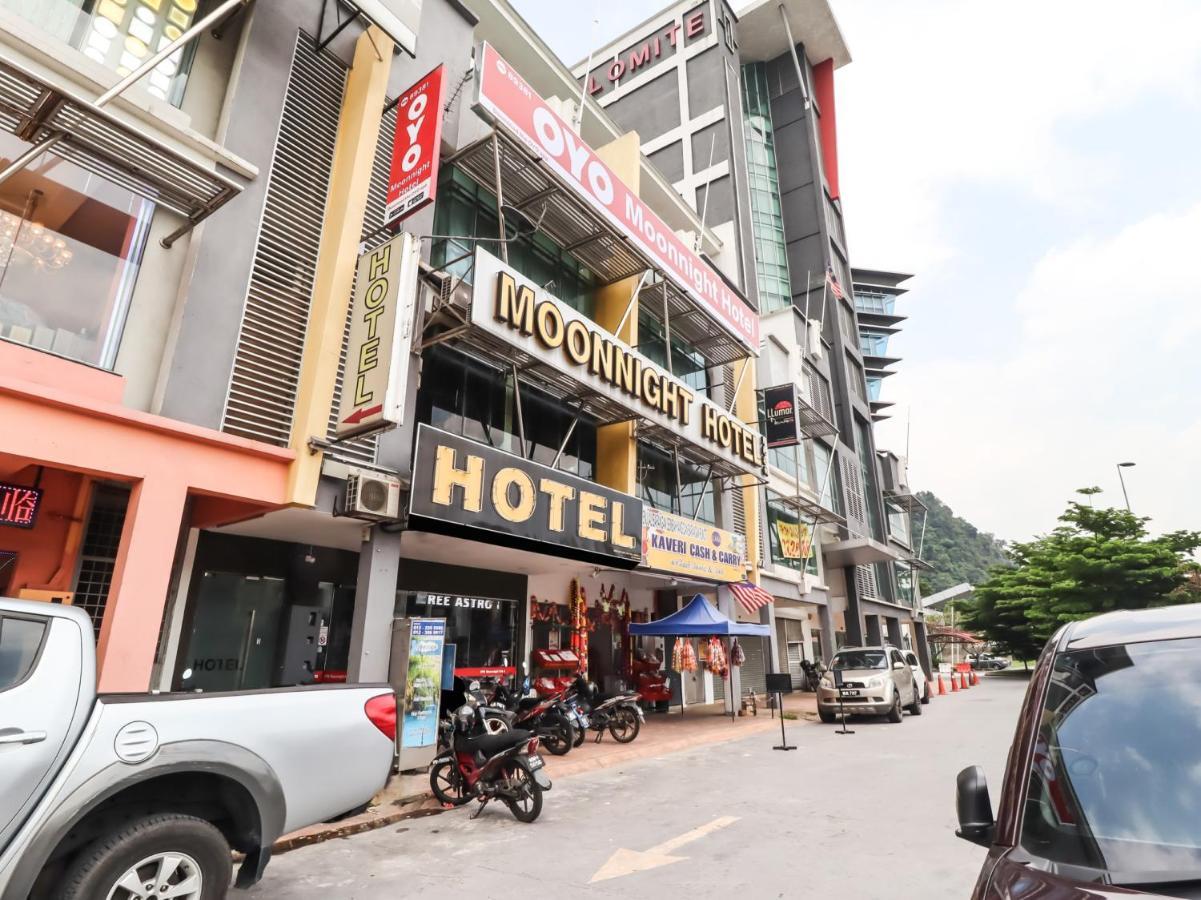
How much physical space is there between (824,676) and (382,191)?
52.4 feet

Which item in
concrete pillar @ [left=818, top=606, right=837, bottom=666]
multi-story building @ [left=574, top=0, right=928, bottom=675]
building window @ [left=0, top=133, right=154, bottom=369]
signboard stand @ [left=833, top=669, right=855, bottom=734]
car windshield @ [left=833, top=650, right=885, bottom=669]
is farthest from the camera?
multi-story building @ [left=574, top=0, right=928, bottom=675]

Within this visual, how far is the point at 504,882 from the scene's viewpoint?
199 inches

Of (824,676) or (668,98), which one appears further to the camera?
(668,98)

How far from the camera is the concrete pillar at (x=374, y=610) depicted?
357 inches

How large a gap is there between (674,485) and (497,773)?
1257cm

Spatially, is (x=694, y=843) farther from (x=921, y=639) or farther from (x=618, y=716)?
(x=921, y=639)

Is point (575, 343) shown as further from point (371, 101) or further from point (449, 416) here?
point (371, 101)

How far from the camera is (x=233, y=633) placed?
399 inches

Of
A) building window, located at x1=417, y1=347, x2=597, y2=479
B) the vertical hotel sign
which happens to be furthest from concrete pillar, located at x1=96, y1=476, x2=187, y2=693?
building window, located at x1=417, y1=347, x2=597, y2=479

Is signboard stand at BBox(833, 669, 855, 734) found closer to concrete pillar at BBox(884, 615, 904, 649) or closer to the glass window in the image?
the glass window

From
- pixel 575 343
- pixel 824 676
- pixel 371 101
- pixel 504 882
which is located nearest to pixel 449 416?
pixel 575 343

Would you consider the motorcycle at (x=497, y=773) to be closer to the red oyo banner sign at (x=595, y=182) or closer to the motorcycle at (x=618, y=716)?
the motorcycle at (x=618, y=716)

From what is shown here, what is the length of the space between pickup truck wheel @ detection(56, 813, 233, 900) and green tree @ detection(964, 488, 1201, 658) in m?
31.3

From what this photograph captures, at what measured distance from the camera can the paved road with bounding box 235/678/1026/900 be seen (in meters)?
4.91
